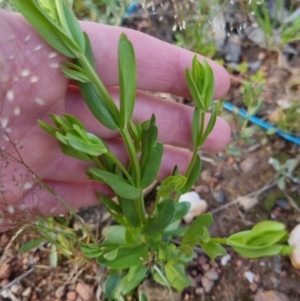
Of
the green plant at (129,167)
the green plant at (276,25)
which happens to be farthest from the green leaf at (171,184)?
the green plant at (276,25)

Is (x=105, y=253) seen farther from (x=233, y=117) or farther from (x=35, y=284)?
(x=233, y=117)

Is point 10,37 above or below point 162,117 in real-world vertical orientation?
above

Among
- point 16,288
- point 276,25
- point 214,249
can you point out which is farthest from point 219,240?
point 276,25

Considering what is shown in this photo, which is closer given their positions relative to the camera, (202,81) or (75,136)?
(75,136)

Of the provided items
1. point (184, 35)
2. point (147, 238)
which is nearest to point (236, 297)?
point (147, 238)

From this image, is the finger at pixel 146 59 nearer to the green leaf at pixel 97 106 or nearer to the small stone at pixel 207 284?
the green leaf at pixel 97 106

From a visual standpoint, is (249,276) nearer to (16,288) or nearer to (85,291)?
(85,291)
